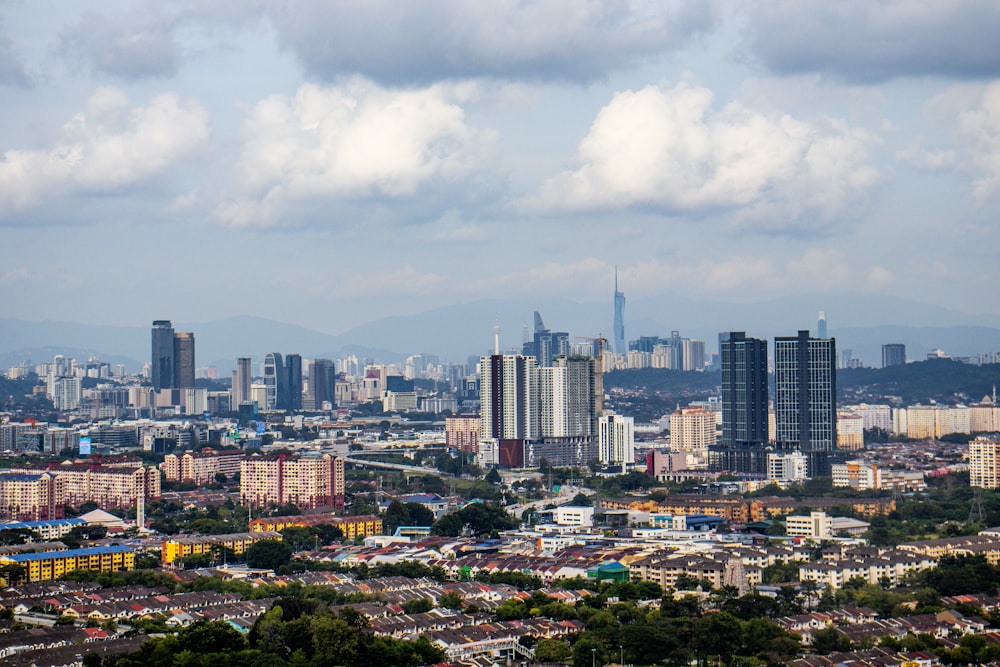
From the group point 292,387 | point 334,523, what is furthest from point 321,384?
point 334,523

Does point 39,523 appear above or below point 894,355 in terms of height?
below

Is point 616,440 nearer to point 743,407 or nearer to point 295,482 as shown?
point 743,407

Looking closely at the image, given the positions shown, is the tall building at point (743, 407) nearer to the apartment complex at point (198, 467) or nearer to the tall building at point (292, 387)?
the apartment complex at point (198, 467)

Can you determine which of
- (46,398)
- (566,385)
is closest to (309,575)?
(566,385)

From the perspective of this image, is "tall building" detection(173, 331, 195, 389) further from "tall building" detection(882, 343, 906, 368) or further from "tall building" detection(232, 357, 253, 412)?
"tall building" detection(882, 343, 906, 368)

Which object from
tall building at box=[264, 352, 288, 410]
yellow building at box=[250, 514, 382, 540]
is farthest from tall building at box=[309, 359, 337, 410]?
yellow building at box=[250, 514, 382, 540]
